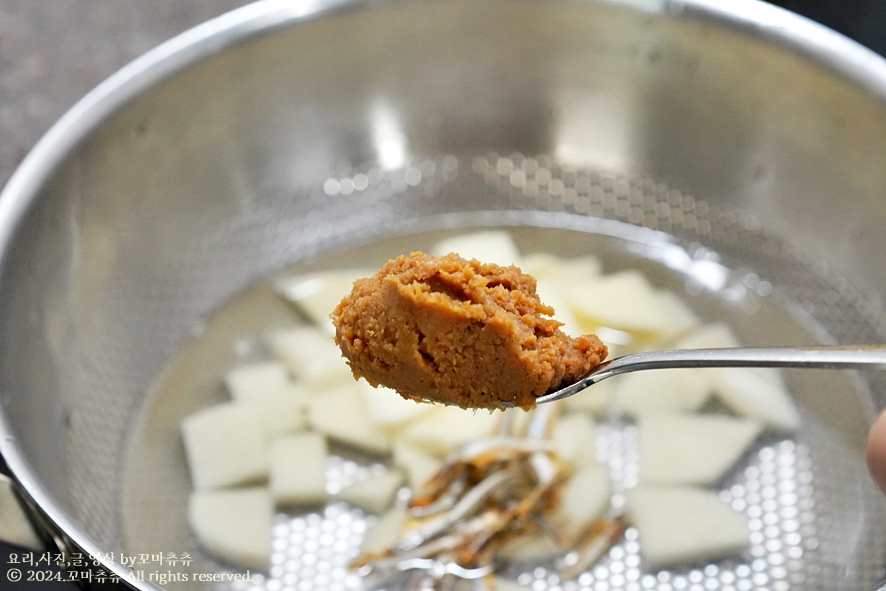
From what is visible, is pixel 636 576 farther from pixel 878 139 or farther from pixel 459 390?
pixel 878 139

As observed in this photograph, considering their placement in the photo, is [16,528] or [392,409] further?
[392,409]

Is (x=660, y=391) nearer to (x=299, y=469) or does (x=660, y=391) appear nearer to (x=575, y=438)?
(x=575, y=438)

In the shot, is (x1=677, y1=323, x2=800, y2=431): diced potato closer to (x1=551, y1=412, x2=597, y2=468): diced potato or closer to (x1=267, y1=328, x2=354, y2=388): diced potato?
(x1=551, y1=412, x2=597, y2=468): diced potato

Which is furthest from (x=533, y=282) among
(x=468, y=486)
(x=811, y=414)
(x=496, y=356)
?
(x=811, y=414)

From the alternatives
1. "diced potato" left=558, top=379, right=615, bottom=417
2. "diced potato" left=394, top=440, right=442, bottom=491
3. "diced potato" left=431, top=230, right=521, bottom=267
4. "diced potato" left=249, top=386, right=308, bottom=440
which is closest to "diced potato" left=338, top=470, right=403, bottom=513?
"diced potato" left=394, top=440, right=442, bottom=491

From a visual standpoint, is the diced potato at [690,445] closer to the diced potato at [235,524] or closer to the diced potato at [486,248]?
the diced potato at [486,248]

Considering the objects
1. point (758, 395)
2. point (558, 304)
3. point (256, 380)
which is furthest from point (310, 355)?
point (758, 395)
